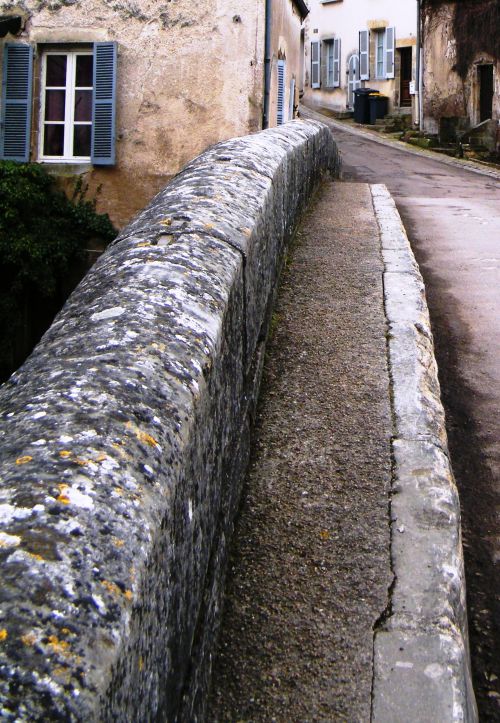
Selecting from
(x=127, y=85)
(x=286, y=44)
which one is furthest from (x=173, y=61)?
(x=286, y=44)

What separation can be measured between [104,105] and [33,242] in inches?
92.6

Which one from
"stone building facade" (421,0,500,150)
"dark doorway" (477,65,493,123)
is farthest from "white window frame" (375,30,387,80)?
"dark doorway" (477,65,493,123)

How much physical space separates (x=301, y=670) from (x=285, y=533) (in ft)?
1.68

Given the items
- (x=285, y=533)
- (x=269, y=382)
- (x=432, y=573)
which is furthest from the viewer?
(x=269, y=382)

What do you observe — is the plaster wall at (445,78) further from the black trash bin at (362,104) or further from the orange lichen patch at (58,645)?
the orange lichen patch at (58,645)

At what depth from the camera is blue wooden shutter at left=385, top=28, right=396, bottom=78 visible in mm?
29078

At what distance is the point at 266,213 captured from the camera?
333 cm

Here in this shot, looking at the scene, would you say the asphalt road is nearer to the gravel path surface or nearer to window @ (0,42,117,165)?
the gravel path surface

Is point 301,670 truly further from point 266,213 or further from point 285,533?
point 266,213

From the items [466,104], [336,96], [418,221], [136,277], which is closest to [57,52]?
[418,221]

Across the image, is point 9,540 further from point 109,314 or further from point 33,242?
point 33,242

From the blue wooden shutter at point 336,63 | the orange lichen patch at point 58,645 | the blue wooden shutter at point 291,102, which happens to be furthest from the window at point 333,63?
the orange lichen patch at point 58,645

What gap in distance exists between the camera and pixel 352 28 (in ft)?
100

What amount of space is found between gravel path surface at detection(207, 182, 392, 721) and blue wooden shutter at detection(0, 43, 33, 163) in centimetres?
913
